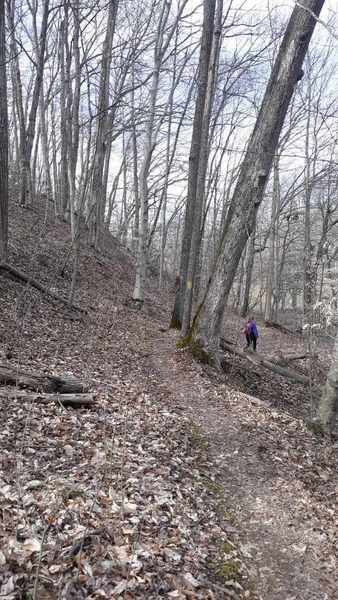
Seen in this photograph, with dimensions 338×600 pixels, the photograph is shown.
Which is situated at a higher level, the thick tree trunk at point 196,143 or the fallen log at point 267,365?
the thick tree trunk at point 196,143

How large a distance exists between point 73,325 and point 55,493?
672cm

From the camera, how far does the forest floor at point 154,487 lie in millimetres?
2961

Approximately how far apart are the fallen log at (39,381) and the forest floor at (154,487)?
0.64 feet

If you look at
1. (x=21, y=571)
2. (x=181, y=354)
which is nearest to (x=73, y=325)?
(x=181, y=354)

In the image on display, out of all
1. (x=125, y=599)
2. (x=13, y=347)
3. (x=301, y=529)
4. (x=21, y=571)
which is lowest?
(x=301, y=529)

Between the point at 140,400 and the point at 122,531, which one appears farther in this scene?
the point at 140,400

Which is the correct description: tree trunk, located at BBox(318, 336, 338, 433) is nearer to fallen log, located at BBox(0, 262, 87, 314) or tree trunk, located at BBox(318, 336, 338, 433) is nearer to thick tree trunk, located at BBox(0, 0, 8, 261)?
fallen log, located at BBox(0, 262, 87, 314)

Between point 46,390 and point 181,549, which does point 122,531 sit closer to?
point 181,549

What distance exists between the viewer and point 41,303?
10273 millimetres

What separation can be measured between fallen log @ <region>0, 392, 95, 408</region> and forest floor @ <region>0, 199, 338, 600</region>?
3.9 inches

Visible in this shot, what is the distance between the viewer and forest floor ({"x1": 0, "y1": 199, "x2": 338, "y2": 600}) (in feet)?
9.71

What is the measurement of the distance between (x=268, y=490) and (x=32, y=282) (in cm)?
799

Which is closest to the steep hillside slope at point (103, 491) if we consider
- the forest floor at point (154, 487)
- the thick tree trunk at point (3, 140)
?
the forest floor at point (154, 487)

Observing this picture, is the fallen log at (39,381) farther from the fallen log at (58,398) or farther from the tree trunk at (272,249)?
the tree trunk at (272,249)
